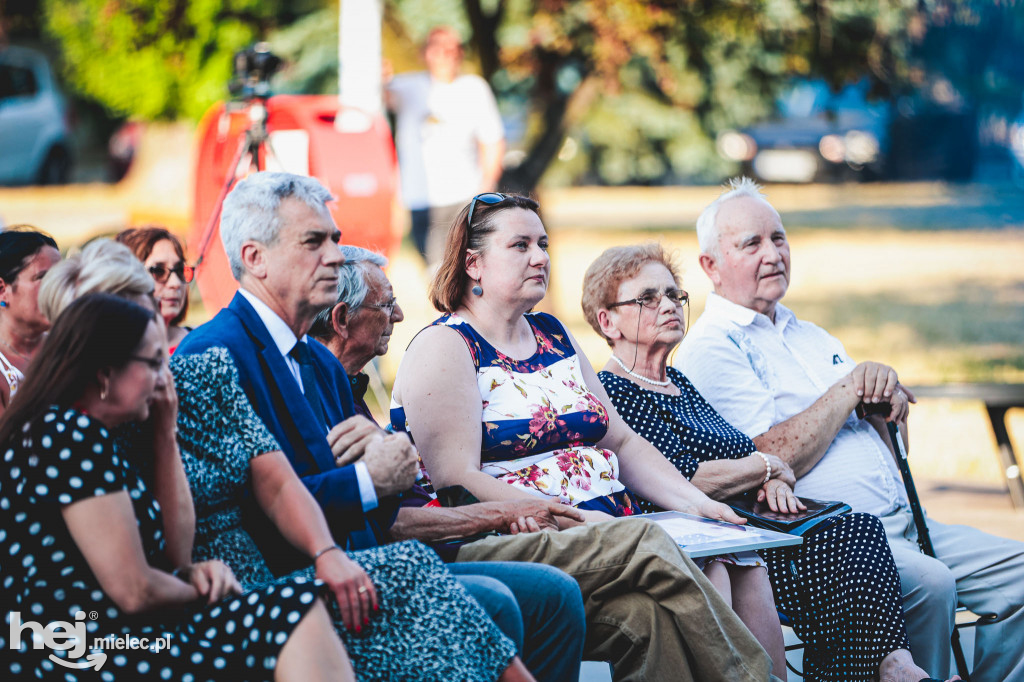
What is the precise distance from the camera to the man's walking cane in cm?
351

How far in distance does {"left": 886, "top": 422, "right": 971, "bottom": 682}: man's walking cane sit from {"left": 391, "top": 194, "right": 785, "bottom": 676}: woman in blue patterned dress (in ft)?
2.52

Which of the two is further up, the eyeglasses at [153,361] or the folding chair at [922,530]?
the eyeglasses at [153,361]

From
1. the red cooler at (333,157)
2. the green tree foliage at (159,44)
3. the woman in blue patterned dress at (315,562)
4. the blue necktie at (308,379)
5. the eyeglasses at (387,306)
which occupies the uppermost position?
the green tree foliage at (159,44)

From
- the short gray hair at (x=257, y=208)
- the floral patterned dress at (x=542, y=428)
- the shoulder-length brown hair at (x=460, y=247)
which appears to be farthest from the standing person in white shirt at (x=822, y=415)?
the short gray hair at (x=257, y=208)

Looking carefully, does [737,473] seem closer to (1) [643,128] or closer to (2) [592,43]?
(2) [592,43]

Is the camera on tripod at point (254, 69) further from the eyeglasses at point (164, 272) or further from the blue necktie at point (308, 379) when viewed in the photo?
the blue necktie at point (308, 379)

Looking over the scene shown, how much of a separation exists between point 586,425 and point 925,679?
3.80 feet

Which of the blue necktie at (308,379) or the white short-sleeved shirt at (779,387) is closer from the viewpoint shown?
the blue necktie at (308,379)

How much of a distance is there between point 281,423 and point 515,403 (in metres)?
0.77

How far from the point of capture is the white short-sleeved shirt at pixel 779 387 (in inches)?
145

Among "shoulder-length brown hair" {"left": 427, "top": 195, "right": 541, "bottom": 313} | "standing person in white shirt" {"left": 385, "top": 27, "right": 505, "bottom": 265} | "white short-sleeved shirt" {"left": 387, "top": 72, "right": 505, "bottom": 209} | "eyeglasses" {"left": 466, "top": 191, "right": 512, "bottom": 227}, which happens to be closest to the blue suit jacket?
"shoulder-length brown hair" {"left": 427, "top": 195, "right": 541, "bottom": 313}

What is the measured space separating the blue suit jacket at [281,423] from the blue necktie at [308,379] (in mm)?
48

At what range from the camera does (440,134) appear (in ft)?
27.8

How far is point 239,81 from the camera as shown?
6.33 meters
